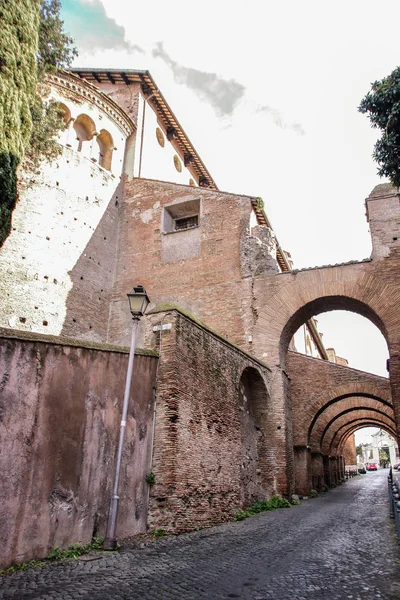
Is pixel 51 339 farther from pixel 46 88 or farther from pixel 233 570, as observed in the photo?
pixel 46 88

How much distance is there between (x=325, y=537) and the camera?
7.25m

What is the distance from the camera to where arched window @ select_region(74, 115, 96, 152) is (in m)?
16.4

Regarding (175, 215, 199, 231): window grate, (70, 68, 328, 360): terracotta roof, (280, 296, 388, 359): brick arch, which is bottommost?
(280, 296, 388, 359): brick arch

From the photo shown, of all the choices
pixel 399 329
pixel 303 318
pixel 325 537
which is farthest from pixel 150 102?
pixel 325 537

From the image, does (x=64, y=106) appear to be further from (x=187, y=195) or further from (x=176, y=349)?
(x=176, y=349)

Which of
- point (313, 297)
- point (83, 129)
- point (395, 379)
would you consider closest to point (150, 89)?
point (83, 129)

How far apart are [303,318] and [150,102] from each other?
12.4 m

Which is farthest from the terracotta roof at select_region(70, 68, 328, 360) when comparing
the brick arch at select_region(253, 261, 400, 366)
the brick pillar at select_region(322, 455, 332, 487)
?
the brick pillar at select_region(322, 455, 332, 487)

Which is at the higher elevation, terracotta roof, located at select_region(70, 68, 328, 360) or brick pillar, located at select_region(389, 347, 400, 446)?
terracotta roof, located at select_region(70, 68, 328, 360)

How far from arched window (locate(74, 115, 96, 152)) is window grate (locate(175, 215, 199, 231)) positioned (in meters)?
4.44

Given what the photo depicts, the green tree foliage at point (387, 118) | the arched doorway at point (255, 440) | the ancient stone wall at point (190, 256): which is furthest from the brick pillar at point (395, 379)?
the green tree foliage at point (387, 118)

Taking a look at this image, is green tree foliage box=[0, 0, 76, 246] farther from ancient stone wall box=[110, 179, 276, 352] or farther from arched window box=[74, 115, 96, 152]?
ancient stone wall box=[110, 179, 276, 352]

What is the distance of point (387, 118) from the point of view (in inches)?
330

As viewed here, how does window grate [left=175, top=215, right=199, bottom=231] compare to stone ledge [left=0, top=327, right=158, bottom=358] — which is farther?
window grate [left=175, top=215, right=199, bottom=231]
